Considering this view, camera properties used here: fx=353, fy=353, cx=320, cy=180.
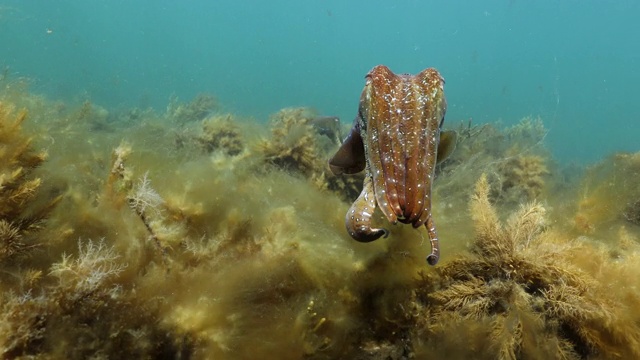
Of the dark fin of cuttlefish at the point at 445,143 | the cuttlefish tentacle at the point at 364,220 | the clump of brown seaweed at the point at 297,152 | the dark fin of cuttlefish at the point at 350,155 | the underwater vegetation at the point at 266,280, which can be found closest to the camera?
the cuttlefish tentacle at the point at 364,220

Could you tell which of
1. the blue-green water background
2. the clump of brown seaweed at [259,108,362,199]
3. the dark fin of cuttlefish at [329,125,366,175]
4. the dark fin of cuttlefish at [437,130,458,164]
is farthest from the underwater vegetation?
the blue-green water background

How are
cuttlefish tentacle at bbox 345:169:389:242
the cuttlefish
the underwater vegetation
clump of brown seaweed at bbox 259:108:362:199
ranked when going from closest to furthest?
cuttlefish tentacle at bbox 345:169:389:242 → the cuttlefish → the underwater vegetation → clump of brown seaweed at bbox 259:108:362:199

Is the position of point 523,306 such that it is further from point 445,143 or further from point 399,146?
point 399,146

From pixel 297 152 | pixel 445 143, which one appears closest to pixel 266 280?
pixel 445 143

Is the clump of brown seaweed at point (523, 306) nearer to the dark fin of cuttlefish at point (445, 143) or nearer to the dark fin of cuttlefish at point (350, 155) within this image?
the dark fin of cuttlefish at point (445, 143)

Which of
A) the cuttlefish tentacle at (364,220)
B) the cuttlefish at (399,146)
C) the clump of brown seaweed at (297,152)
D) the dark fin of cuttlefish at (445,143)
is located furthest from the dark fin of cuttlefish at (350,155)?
the clump of brown seaweed at (297,152)

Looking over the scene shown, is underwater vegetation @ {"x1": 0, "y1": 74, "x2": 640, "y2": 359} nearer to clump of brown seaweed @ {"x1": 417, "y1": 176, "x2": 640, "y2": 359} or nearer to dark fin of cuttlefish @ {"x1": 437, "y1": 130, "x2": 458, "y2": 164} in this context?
clump of brown seaweed @ {"x1": 417, "y1": 176, "x2": 640, "y2": 359}

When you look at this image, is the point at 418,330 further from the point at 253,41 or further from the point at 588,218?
the point at 253,41
